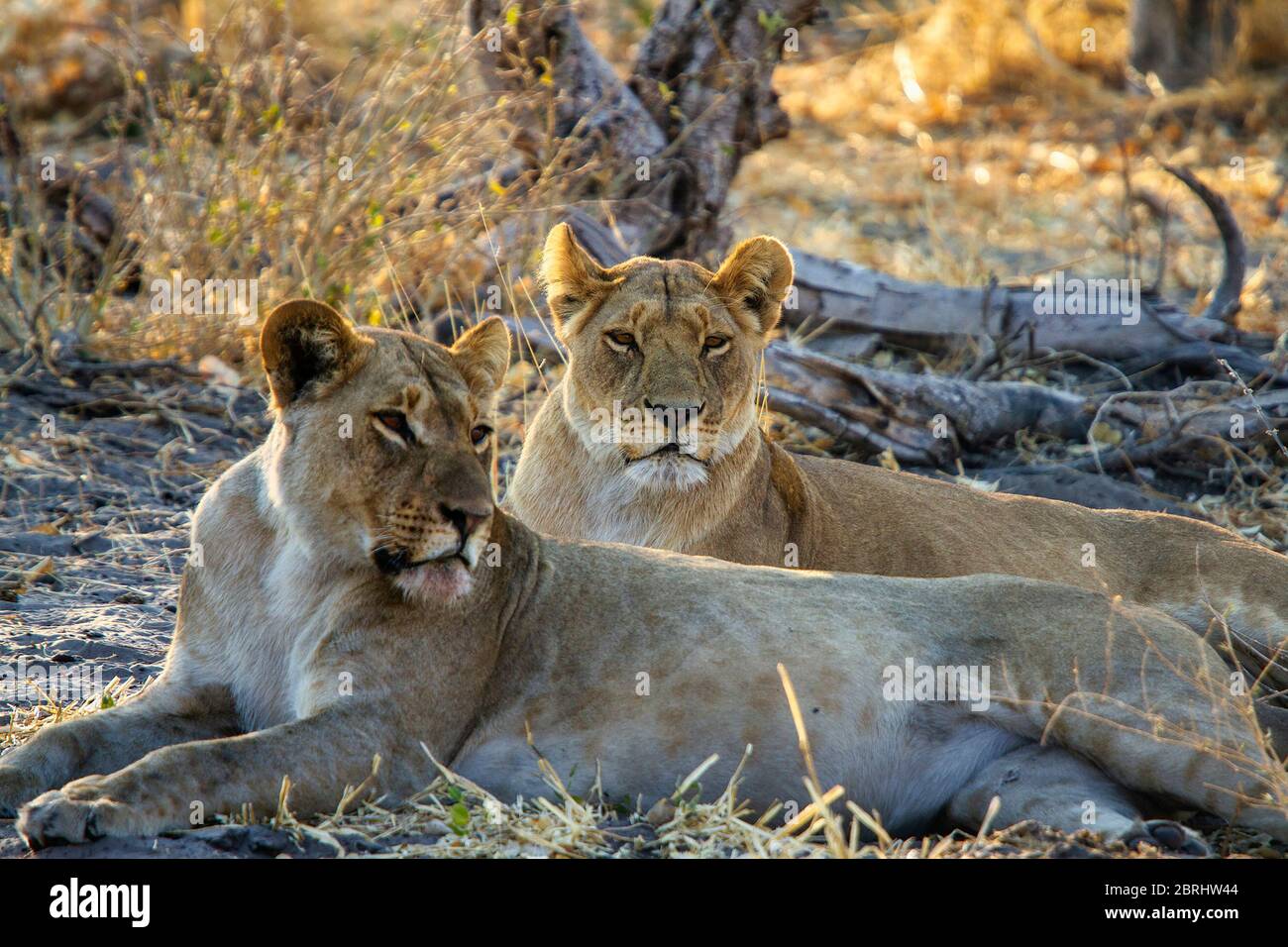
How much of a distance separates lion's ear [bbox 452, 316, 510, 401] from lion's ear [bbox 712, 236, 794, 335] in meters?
1.44

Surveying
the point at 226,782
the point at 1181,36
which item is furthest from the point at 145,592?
the point at 1181,36

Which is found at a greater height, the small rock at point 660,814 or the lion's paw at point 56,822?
the lion's paw at point 56,822

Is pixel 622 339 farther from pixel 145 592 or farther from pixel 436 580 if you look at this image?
pixel 145 592

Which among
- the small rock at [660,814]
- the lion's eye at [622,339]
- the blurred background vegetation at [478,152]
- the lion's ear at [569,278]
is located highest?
the blurred background vegetation at [478,152]

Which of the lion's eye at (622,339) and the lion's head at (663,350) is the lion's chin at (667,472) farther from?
the lion's eye at (622,339)

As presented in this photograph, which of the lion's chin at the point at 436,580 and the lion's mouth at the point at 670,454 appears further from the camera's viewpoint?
the lion's mouth at the point at 670,454

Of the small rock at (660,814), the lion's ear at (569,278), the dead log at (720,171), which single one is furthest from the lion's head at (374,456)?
the dead log at (720,171)

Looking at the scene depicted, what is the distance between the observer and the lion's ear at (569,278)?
5.85 m

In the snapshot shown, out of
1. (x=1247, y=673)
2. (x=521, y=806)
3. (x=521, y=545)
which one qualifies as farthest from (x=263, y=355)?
(x=1247, y=673)

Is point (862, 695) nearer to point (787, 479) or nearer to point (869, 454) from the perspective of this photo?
point (787, 479)

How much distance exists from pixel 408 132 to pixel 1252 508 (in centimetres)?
460

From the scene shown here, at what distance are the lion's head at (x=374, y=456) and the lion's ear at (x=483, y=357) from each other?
15 centimetres

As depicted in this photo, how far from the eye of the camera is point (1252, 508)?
7.59m

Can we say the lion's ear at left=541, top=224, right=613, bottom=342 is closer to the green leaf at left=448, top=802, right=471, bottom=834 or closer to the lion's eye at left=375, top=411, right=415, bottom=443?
the lion's eye at left=375, top=411, right=415, bottom=443
